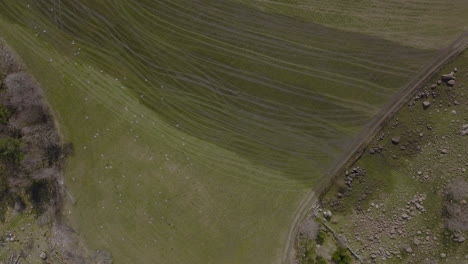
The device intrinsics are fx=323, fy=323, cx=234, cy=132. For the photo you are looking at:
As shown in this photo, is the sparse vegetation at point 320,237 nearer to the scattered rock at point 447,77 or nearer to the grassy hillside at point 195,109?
the grassy hillside at point 195,109

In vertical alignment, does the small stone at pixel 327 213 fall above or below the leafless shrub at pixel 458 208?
below

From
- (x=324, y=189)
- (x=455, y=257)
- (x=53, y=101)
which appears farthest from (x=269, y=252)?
(x=53, y=101)

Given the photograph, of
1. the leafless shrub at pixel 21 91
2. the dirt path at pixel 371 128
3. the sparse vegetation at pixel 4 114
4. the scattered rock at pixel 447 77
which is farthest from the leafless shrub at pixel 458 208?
the sparse vegetation at pixel 4 114

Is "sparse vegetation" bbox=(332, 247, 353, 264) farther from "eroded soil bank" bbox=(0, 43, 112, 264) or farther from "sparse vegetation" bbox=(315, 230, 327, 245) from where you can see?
"eroded soil bank" bbox=(0, 43, 112, 264)

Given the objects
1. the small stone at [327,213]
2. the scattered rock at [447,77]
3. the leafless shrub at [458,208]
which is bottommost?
the small stone at [327,213]

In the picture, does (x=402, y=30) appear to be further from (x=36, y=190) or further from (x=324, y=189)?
(x=36, y=190)

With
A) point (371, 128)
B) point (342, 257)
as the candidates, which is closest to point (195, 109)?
point (371, 128)

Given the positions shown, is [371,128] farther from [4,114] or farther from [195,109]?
[4,114]
